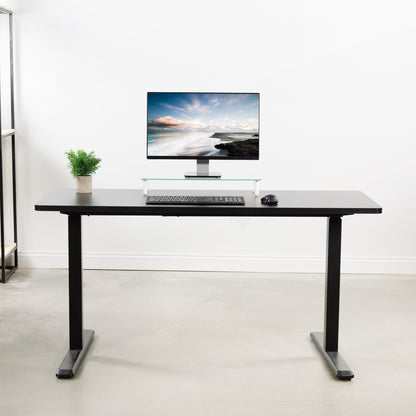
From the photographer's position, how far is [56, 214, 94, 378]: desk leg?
3.00 m

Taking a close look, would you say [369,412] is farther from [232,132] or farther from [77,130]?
[77,130]

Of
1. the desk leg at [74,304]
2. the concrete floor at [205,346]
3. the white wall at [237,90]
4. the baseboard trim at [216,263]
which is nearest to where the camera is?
the concrete floor at [205,346]

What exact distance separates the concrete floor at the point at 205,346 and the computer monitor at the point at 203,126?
0.91 m

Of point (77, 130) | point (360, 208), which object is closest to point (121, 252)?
point (77, 130)

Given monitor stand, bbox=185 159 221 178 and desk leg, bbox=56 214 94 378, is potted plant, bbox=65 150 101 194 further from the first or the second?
monitor stand, bbox=185 159 221 178

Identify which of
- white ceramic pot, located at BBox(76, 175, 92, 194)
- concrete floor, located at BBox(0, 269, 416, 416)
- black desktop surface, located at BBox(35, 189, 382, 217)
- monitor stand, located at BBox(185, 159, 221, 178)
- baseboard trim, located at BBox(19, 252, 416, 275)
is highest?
monitor stand, located at BBox(185, 159, 221, 178)

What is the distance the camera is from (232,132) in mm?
3328

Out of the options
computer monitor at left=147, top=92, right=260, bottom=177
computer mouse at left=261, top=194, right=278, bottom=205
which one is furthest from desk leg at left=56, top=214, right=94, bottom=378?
computer mouse at left=261, top=194, right=278, bottom=205

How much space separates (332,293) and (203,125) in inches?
40.5

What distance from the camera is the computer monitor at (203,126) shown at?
330cm

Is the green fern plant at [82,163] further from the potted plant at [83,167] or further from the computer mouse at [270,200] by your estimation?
the computer mouse at [270,200]

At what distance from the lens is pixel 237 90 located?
4.56 metres

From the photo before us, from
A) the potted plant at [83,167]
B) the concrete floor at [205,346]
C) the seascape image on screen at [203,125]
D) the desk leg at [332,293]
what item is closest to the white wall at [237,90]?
the concrete floor at [205,346]

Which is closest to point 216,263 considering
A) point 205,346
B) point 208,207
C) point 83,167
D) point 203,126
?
point 205,346
